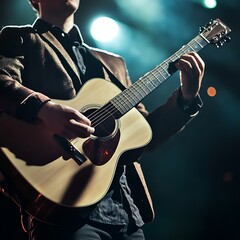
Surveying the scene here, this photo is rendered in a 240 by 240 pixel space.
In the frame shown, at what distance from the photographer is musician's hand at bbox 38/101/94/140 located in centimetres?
149

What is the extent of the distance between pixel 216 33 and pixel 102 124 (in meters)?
1.09

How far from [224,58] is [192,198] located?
1451mm

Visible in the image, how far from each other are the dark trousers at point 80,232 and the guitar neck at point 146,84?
0.54 meters

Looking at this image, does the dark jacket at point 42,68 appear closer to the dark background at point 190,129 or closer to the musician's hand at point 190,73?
the musician's hand at point 190,73

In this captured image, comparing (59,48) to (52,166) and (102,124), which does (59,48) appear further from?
(52,166)

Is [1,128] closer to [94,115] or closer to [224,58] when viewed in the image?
[94,115]

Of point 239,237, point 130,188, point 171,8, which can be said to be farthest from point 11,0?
point 239,237

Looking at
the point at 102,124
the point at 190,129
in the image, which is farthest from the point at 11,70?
the point at 190,129

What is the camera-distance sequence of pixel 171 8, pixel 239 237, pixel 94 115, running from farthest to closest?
pixel 171 8, pixel 239 237, pixel 94 115

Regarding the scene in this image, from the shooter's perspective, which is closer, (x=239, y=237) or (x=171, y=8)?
(x=239, y=237)

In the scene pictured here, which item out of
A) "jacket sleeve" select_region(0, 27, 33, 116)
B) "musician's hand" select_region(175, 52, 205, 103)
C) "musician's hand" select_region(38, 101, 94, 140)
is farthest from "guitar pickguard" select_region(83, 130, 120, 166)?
"musician's hand" select_region(175, 52, 205, 103)

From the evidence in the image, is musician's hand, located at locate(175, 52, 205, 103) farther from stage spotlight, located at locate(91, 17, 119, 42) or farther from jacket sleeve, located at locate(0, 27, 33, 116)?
stage spotlight, located at locate(91, 17, 119, 42)

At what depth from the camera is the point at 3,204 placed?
207cm

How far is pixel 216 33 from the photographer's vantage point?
2371 millimetres
